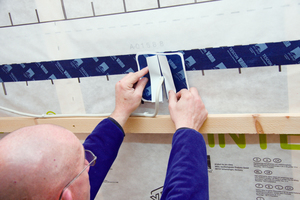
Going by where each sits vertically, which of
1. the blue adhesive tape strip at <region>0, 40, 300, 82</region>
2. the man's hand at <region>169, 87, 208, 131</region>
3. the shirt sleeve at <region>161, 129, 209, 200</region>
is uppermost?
the blue adhesive tape strip at <region>0, 40, 300, 82</region>

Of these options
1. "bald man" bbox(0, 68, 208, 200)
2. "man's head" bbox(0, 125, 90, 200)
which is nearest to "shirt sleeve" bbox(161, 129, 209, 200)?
"bald man" bbox(0, 68, 208, 200)

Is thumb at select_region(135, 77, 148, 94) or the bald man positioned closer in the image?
the bald man

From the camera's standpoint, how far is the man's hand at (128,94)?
0.68 m

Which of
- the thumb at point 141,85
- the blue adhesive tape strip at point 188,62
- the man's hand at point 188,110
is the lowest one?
the man's hand at point 188,110

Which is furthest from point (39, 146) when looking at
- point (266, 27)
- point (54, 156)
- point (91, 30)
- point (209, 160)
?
point (266, 27)

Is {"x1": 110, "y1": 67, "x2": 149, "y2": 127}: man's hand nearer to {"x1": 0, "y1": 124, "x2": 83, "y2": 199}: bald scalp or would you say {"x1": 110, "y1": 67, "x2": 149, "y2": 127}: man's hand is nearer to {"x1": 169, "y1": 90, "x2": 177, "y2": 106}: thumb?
{"x1": 169, "y1": 90, "x2": 177, "y2": 106}: thumb

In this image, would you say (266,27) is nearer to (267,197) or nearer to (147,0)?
(147,0)

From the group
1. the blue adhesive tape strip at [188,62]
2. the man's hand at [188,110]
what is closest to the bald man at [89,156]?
the man's hand at [188,110]

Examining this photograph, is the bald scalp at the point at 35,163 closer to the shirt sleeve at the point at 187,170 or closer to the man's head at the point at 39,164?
the man's head at the point at 39,164

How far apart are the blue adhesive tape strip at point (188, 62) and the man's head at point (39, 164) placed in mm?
328

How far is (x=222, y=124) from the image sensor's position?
0.66 meters

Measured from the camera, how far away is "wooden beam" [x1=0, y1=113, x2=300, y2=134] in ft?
2.02

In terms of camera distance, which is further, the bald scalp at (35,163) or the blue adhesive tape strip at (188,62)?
the blue adhesive tape strip at (188,62)

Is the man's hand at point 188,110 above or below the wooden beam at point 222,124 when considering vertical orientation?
above
